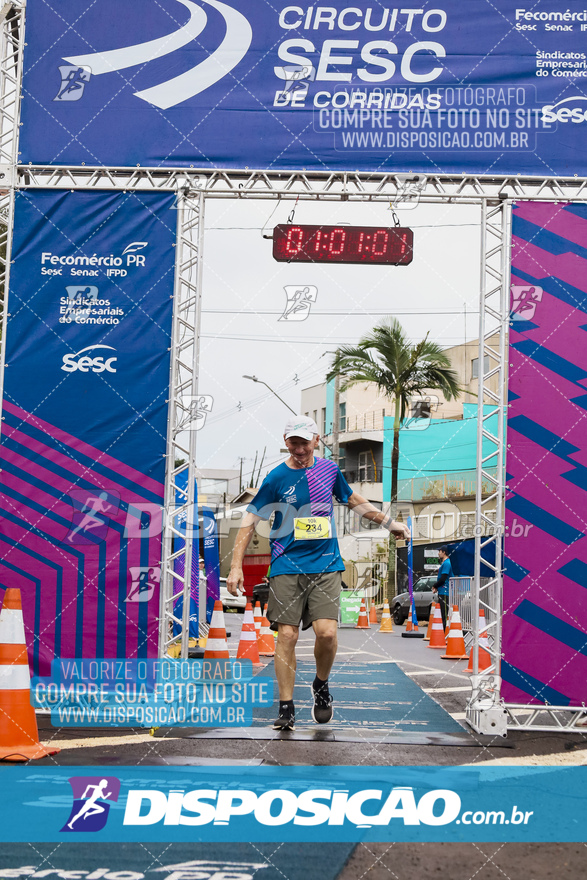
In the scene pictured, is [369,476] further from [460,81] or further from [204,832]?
[204,832]

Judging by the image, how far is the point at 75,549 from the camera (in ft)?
26.6

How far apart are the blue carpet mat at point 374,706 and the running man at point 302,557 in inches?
24.1

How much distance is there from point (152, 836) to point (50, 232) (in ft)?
18.6

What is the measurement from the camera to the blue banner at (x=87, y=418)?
8.07 m

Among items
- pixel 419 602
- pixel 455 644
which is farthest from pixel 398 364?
pixel 455 644

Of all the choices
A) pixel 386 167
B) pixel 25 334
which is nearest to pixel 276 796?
pixel 25 334

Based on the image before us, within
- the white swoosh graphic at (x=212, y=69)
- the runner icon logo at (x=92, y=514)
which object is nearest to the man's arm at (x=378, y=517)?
the runner icon logo at (x=92, y=514)

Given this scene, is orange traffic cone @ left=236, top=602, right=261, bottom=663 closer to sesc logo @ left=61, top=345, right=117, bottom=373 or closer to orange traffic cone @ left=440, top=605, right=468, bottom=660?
orange traffic cone @ left=440, top=605, right=468, bottom=660

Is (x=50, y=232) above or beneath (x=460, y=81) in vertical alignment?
beneath

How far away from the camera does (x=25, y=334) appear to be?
8359 mm

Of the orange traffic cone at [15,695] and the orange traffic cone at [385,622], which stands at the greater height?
the orange traffic cone at [15,695]

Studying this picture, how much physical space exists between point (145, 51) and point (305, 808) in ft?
21.5

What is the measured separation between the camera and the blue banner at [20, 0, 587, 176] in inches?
330

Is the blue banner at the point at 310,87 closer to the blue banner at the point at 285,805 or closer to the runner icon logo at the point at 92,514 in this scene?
the runner icon logo at the point at 92,514
